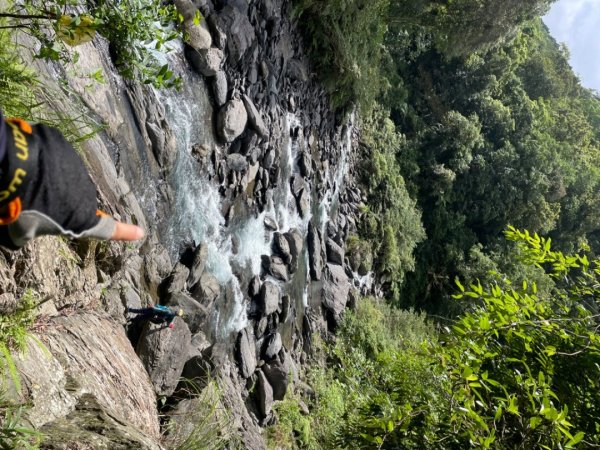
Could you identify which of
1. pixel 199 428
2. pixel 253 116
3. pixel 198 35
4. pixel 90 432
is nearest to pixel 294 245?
pixel 253 116

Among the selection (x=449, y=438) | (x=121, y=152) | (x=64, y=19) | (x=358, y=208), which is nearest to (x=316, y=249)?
(x=358, y=208)

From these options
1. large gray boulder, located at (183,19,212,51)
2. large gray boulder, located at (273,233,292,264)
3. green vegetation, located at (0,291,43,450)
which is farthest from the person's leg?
large gray boulder, located at (273,233,292,264)

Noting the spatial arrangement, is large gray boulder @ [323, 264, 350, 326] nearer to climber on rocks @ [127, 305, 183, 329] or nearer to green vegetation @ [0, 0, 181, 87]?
climber on rocks @ [127, 305, 183, 329]

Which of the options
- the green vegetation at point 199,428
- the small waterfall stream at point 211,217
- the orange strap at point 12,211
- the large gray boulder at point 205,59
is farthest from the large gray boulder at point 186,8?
the orange strap at point 12,211

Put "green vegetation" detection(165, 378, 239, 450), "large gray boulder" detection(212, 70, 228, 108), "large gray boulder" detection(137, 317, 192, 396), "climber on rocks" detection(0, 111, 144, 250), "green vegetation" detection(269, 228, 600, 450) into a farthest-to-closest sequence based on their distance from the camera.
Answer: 1. "large gray boulder" detection(212, 70, 228, 108)
2. "large gray boulder" detection(137, 317, 192, 396)
3. "green vegetation" detection(165, 378, 239, 450)
4. "green vegetation" detection(269, 228, 600, 450)
5. "climber on rocks" detection(0, 111, 144, 250)

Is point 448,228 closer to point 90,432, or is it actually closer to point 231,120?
point 231,120

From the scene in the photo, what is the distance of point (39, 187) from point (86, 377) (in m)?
2.25

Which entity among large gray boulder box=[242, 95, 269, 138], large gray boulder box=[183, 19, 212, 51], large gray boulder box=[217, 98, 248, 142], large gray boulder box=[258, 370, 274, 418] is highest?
large gray boulder box=[183, 19, 212, 51]

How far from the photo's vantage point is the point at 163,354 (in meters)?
4.81

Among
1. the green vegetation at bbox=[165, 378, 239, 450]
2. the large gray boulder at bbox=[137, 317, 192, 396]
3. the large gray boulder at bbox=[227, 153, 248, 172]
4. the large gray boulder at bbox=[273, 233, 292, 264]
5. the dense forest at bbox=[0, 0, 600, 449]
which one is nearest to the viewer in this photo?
the dense forest at bbox=[0, 0, 600, 449]

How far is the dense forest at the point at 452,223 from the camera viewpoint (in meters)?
3.05

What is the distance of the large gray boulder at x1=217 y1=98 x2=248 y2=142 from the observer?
667cm

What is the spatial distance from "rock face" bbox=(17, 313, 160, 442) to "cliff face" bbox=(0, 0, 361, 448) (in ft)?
0.05

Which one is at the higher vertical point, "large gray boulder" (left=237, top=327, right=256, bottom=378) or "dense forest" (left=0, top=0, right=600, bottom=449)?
"dense forest" (left=0, top=0, right=600, bottom=449)
